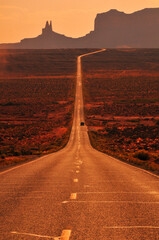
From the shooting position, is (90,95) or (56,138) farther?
(90,95)

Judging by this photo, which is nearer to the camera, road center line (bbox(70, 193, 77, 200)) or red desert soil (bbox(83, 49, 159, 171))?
road center line (bbox(70, 193, 77, 200))

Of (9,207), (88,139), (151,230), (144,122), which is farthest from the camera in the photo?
(144,122)

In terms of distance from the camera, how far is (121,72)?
17050cm

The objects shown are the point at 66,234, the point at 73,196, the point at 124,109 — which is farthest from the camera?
the point at 124,109

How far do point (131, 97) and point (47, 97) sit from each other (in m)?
28.6

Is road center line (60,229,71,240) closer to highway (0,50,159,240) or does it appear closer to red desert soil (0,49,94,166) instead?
highway (0,50,159,240)

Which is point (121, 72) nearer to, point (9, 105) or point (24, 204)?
point (9, 105)

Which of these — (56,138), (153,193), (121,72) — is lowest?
(56,138)

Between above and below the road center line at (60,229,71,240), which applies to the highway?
below

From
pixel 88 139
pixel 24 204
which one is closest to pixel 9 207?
pixel 24 204

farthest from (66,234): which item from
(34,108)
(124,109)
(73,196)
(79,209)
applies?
(34,108)

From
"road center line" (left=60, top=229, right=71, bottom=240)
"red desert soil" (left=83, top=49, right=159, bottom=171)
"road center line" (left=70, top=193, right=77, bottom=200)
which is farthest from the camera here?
"red desert soil" (left=83, top=49, right=159, bottom=171)

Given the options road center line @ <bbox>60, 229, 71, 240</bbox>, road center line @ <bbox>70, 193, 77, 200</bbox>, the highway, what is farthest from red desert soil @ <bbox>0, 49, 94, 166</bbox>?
road center line @ <bbox>60, 229, 71, 240</bbox>

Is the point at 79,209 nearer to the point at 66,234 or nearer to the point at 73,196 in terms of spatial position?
the point at 73,196
